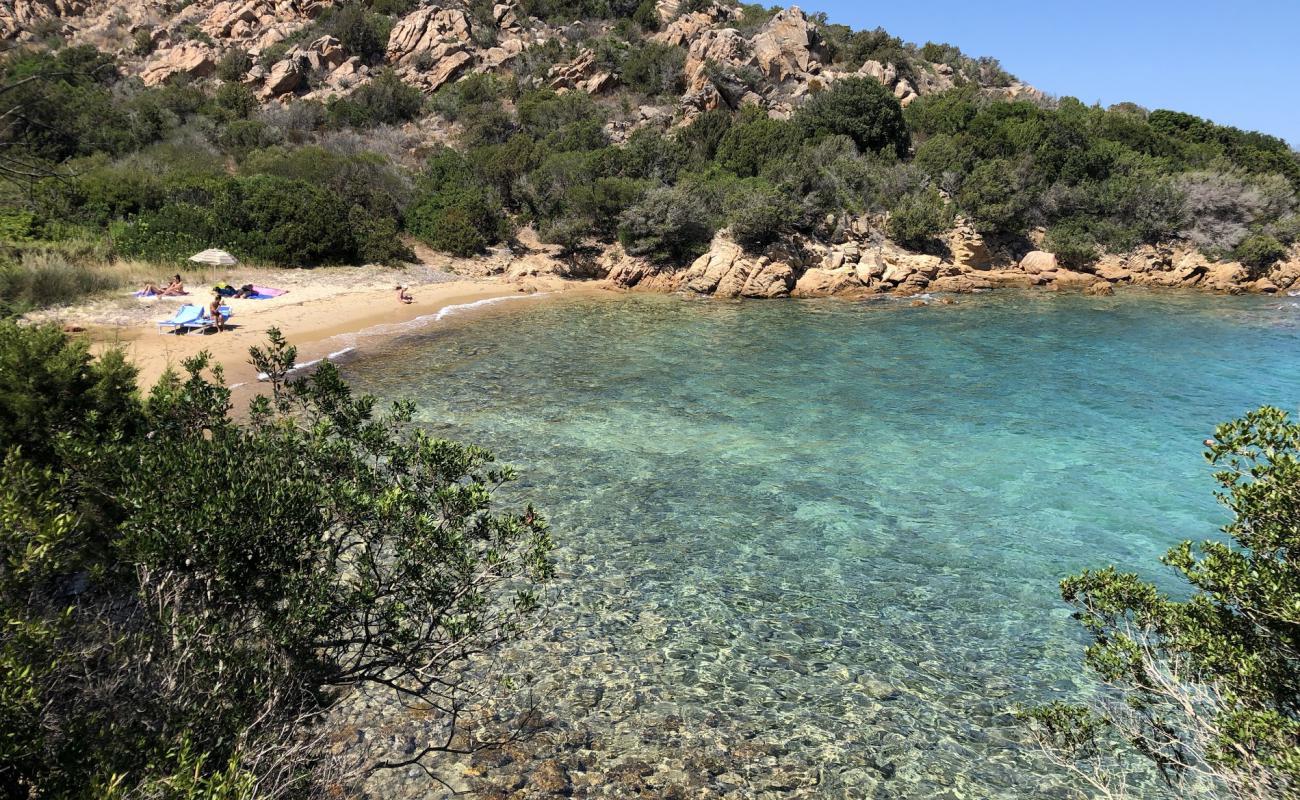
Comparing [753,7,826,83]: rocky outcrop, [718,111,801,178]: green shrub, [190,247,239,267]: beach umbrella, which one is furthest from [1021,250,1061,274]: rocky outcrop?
[190,247,239,267]: beach umbrella

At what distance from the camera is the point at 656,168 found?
36.0 metres

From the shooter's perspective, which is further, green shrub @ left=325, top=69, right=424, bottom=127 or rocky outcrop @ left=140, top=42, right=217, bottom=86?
rocky outcrop @ left=140, top=42, right=217, bottom=86

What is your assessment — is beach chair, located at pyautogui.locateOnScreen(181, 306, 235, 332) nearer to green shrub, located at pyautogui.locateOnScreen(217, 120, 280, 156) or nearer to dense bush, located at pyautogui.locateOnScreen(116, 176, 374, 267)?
dense bush, located at pyautogui.locateOnScreen(116, 176, 374, 267)

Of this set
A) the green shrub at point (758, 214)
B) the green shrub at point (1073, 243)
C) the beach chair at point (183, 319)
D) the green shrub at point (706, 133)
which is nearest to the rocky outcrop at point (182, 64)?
the green shrub at point (706, 133)

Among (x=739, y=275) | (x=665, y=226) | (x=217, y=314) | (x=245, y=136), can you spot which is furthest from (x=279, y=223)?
(x=739, y=275)

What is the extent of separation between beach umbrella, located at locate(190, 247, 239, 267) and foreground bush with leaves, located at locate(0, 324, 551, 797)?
889 inches

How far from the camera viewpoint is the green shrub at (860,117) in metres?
39.7

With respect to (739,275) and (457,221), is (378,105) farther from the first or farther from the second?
(739,275)

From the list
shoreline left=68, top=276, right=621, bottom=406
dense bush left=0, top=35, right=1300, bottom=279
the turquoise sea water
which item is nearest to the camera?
the turquoise sea water

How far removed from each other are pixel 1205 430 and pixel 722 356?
11957mm

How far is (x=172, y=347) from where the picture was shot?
694 inches

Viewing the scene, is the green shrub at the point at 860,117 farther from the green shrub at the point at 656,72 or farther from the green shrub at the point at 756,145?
the green shrub at the point at 656,72

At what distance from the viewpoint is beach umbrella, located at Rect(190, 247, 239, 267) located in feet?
78.9

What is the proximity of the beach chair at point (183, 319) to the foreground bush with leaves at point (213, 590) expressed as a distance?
51.6 ft
